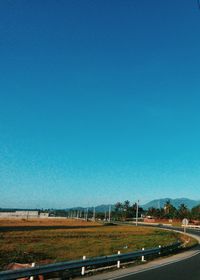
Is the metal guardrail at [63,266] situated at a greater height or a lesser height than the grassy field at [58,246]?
lesser

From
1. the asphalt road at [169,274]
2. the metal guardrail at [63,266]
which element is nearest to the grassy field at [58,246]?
the metal guardrail at [63,266]

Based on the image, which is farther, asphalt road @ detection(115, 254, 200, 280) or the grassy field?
the grassy field

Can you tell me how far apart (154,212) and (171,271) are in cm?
17299

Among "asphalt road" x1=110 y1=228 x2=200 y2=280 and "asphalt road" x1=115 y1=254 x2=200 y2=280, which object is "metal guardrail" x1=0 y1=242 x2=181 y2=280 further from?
"asphalt road" x1=115 y1=254 x2=200 y2=280

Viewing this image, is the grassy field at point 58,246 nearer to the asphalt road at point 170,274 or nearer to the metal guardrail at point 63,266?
the metal guardrail at point 63,266

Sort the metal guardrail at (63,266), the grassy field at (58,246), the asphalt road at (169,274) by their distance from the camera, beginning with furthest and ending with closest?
the grassy field at (58,246) < the asphalt road at (169,274) < the metal guardrail at (63,266)

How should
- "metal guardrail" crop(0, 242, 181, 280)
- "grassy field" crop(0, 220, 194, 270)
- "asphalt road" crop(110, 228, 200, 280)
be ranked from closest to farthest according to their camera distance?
"metal guardrail" crop(0, 242, 181, 280)
"asphalt road" crop(110, 228, 200, 280)
"grassy field" crop(0, 220, 194, 270)

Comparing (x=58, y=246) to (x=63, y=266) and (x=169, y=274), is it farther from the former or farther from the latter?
(x=63, y=266)

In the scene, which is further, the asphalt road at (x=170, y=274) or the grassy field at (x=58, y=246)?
the grassy field at (x=58, y=246)

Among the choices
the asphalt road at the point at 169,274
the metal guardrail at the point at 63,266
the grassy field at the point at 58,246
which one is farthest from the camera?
the grassy field at the point at 58,246

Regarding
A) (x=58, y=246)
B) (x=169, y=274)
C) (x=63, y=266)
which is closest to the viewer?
(x=63, y=266)

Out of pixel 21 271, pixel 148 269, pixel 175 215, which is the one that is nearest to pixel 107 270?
pixel 148 269

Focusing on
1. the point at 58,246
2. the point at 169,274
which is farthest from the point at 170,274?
the point at 58,246

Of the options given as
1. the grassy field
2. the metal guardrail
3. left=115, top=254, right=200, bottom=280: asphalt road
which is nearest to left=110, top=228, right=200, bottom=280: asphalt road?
left=115, top=254, right=200, bottom=280: asphalt road
